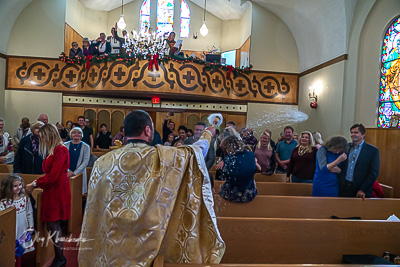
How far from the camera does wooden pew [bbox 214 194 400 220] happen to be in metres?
3.56

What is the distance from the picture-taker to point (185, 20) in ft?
46.5

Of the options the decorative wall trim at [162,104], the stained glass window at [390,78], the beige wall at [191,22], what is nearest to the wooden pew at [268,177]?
the stained glass window at [390,78]

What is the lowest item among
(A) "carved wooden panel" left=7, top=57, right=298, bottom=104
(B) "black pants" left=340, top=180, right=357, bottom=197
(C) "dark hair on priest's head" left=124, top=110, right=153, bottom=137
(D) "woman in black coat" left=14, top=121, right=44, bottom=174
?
(B) "black pants" left=340, top=180, right=357, bottom=197

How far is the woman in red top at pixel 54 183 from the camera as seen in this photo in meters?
3.28

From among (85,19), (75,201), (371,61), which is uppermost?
(85,19)

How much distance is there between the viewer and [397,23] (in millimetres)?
7023

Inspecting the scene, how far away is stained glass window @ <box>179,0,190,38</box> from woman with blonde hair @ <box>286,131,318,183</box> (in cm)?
1070

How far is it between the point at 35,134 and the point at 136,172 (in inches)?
133

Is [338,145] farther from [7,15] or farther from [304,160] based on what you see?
[7,15]

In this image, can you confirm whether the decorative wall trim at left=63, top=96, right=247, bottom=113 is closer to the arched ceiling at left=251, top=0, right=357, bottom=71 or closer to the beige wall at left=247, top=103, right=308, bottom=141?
the beige wall at left=247, top=103, right=308, bottom=141

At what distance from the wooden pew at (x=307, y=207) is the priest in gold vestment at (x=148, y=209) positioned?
172 cm

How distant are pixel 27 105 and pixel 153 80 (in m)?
4.87

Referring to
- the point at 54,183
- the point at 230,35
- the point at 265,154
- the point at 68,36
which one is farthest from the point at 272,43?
the point at 54,183

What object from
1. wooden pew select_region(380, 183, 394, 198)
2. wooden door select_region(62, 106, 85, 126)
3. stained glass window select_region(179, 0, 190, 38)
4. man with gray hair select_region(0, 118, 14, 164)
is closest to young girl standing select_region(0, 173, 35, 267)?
man with gray hair select_region(0, 118, 14, 164)
